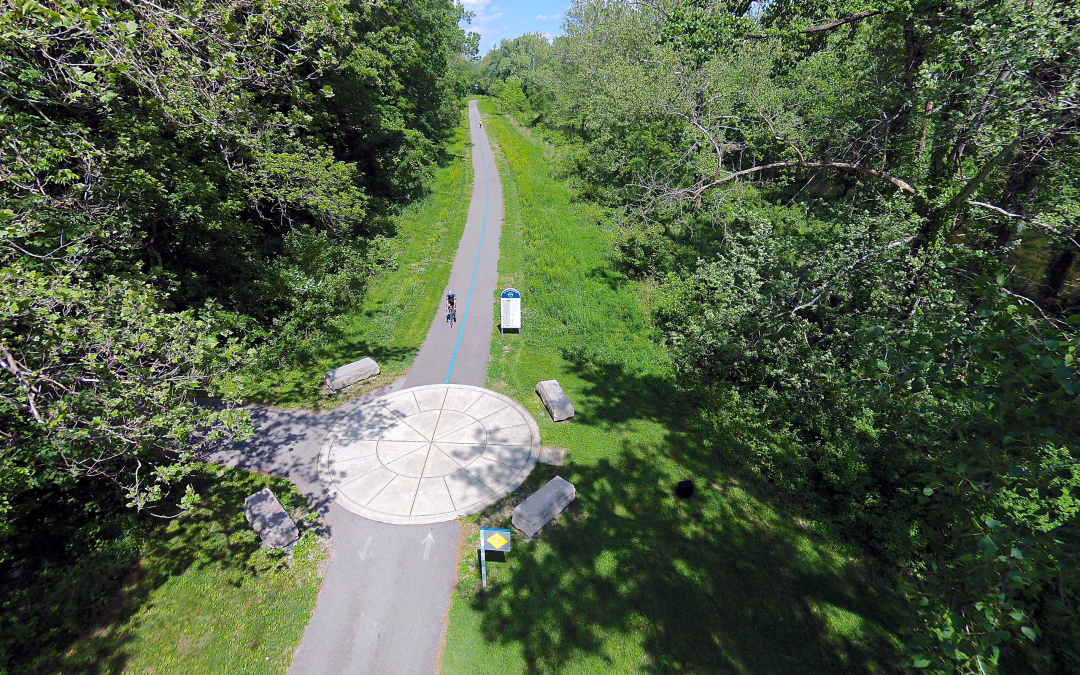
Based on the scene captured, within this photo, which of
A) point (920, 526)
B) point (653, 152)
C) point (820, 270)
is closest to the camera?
point (920, 526)

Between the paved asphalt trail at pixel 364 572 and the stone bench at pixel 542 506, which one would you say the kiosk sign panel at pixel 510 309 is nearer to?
the paved asphalt trail at pixel 364 572

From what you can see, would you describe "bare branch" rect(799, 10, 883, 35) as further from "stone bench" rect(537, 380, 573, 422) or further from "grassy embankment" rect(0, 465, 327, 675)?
"grassy embankment" rect(0, 465, 327, 675)

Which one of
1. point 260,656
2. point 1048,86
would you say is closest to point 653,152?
point 1048,86

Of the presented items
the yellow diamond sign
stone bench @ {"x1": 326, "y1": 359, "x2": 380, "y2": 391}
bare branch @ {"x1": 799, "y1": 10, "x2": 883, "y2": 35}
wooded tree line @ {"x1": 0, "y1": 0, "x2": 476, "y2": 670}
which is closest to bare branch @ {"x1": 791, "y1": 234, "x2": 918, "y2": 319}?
bare branch @ {"x1": 799, "y1": 10, "x2": 883, "y2": 35}

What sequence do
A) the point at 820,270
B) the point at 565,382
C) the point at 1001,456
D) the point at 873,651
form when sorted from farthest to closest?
the point at 565,382 → the point at 820,270 → the point at 873,651 → the point at 1001,456

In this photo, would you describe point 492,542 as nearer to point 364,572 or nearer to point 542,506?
point 542,506

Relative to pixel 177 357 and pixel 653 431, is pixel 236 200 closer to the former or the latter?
pixel 177 357

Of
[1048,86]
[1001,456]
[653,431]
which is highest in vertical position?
[1048,86]

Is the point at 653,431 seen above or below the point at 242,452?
below
